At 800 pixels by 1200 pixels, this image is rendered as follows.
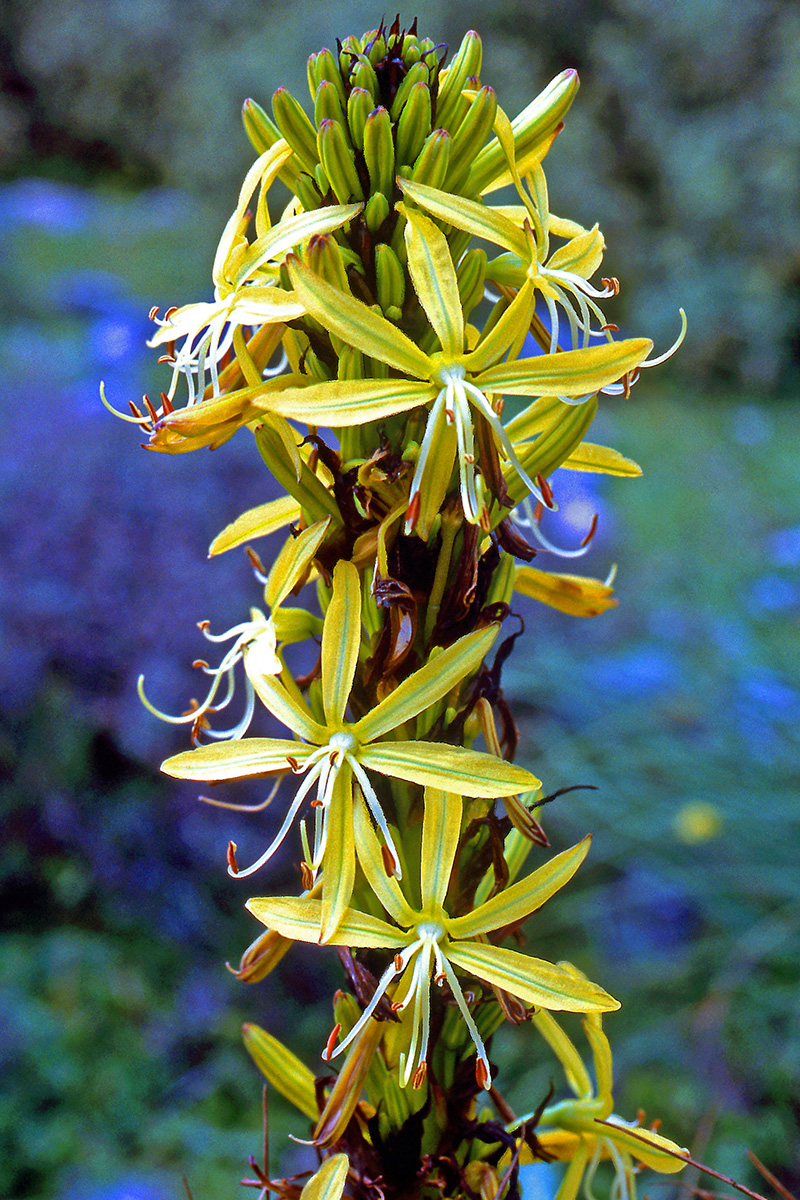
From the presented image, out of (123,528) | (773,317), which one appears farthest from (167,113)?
(123,528)

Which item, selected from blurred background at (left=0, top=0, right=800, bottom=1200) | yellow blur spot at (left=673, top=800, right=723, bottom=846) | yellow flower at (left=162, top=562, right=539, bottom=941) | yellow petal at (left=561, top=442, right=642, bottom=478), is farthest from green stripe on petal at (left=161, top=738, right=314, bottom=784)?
yellow blur spot at (left=673, top=800, right=723, bottom=846)

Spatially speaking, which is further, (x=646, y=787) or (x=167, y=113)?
(x=167, y=113)

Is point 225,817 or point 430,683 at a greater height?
point 430,683

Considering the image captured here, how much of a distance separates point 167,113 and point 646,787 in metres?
9.04

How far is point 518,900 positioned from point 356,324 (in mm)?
425

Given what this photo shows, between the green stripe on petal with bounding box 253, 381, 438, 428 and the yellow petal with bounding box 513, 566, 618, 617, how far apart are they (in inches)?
9.7

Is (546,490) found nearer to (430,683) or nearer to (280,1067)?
(430,683)

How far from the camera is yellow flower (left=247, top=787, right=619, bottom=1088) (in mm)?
629

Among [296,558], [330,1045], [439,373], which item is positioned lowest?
[330,1045]

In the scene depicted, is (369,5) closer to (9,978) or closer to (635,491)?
(635,491)

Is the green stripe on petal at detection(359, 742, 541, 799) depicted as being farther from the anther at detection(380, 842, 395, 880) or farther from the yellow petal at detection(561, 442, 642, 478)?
the yellow petal at detection(561, 442, 642, 478)

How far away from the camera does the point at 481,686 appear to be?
74cm

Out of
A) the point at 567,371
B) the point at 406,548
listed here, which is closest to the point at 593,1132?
the point at 406,548

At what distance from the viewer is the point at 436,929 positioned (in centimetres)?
66
